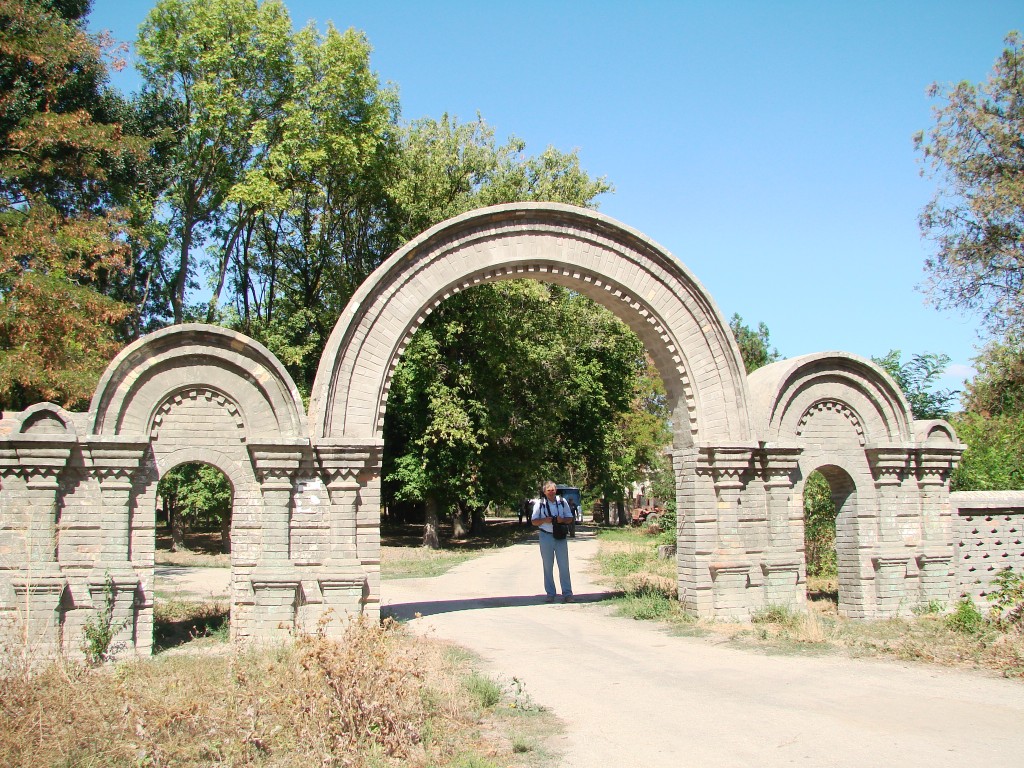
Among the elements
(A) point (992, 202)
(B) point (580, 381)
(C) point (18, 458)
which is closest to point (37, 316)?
(C) point (18, 458)

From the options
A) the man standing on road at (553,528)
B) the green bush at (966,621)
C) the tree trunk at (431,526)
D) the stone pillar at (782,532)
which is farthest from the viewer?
the tree trunk at (431,526)

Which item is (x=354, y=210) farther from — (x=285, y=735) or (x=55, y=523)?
(x=285, y=735)

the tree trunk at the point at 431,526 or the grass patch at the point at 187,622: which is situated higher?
the tree trunk at the point at 431,526

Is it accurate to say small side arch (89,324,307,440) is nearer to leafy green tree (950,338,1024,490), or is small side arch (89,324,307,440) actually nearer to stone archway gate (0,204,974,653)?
stone archway gate (0,204,974,653)

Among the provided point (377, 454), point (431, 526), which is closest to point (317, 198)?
point (431, 526)

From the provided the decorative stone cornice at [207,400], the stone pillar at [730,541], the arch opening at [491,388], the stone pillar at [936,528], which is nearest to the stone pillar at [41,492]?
the decorative stone cornice at [207,400]

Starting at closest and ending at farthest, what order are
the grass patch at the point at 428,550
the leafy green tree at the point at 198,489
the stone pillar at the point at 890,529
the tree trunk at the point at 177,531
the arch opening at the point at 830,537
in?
the stone pillar at the point at 890,529 < the arch opening at the point at 830,537 < the grass patch at the point at 428,550 < the leafy green tree at the point at 198,489 < the tree trunk at the point at 177,531

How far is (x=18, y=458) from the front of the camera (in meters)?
9.63

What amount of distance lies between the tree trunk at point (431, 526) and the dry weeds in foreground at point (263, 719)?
20.3 meters

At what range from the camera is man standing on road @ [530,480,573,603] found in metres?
13.4

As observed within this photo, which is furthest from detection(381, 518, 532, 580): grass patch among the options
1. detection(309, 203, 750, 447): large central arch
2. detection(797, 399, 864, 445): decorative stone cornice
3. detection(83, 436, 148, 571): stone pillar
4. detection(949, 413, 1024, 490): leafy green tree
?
detection(949, 413, 1024, 490): leafy green tree

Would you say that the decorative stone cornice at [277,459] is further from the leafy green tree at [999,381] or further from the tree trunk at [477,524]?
the tree trunk at [477,524]

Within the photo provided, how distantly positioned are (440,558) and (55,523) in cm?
1555

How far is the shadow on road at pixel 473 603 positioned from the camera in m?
13.1
